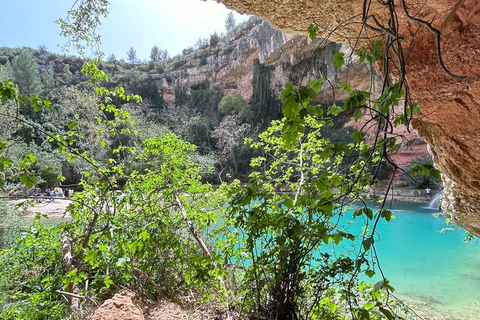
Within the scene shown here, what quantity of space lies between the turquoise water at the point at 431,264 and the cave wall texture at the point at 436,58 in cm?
175

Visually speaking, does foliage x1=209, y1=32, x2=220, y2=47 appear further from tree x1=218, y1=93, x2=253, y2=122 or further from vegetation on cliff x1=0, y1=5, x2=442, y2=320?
vegetation on cliff x1=0, y1=5, x2=442, y2=320

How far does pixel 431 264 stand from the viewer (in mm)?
5840

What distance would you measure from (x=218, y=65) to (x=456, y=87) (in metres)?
22.3

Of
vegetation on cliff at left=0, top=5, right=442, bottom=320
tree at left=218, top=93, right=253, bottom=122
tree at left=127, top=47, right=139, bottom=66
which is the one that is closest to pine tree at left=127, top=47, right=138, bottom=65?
tree at left=127, top=47, right=139, bottom=66

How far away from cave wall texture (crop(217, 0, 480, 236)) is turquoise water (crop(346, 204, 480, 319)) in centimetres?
175

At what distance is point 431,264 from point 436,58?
19.3ft

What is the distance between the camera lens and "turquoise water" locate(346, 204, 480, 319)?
4.41 m

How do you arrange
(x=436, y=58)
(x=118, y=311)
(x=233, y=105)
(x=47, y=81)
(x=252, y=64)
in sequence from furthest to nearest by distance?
(x=47, y=81) → (x=252, y=64) → (x=233, y=105) → (x=436, y=58) → (x=118, y=311)

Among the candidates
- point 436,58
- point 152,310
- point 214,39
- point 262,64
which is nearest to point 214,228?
point 152,310

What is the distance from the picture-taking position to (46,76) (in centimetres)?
2256

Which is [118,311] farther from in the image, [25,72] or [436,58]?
[25,72]

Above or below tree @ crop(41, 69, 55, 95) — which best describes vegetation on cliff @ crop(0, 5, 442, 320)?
below

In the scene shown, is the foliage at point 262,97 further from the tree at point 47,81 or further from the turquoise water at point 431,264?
the tree at point 47,81

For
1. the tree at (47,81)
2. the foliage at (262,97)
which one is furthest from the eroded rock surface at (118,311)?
the tree at (47,81)
